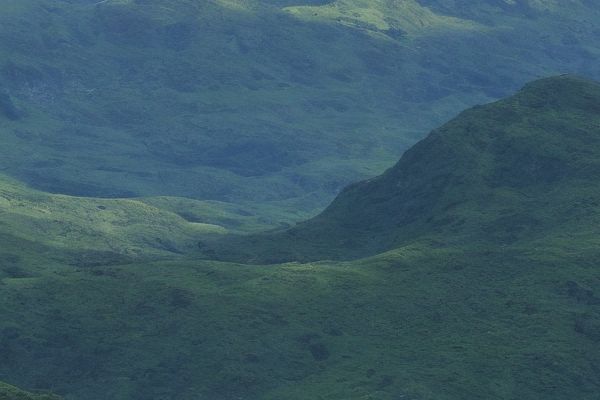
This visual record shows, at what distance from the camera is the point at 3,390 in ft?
477

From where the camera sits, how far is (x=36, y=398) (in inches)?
5640

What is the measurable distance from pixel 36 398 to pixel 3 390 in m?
5.30
